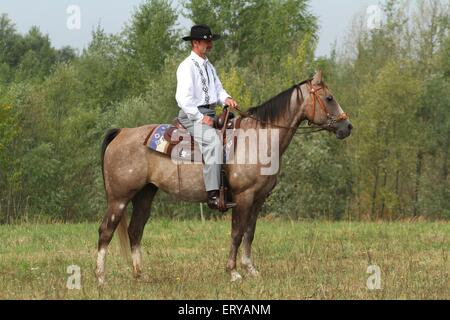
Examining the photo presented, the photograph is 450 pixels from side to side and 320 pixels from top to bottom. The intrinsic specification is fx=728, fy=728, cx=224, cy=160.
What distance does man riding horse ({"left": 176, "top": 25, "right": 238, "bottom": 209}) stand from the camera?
397 inches

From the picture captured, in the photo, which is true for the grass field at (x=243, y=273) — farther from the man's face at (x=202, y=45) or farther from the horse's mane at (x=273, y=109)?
the man's face at (x=202, y=45)

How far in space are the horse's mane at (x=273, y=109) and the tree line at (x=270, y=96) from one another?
29102 millimetres

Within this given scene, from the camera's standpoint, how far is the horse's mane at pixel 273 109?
1061cm

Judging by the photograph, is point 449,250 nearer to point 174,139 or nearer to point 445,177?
point 174,139

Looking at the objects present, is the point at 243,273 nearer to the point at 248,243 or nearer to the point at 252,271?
the point at 252,271

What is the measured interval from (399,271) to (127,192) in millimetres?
4101

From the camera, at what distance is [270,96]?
148ft

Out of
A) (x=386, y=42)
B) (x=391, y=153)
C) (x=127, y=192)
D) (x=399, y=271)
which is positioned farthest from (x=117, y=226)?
(x=386, y=42)

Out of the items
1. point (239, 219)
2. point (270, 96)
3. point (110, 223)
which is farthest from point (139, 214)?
point (270, 96)

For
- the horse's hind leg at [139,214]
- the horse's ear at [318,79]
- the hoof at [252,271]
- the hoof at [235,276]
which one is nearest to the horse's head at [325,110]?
the horse's ear at [318,79]

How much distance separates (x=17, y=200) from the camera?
151ft

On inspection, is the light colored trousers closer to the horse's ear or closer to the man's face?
the man's face

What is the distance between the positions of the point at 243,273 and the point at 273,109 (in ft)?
8.03

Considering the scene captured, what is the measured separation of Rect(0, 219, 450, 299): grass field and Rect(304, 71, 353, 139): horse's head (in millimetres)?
2123
